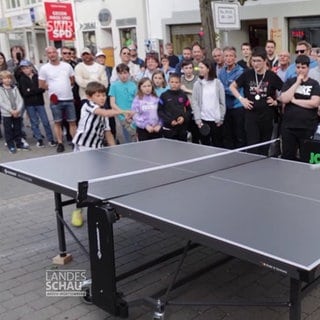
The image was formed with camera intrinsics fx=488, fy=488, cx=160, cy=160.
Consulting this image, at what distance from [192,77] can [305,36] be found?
26.0 feet

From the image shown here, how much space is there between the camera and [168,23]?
57.9 feet

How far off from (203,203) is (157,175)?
2.66ft

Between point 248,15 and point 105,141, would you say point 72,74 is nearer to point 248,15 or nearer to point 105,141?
point 105,141

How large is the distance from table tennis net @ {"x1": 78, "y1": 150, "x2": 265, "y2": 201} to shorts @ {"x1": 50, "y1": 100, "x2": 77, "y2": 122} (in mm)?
5166

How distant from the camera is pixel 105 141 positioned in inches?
216

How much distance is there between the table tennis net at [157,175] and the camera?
3314 millimetres

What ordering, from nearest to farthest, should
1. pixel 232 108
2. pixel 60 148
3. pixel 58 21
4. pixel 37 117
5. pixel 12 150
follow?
pixel 232 108 → pixel 60 148 → pixel 12 150 → pixel 37 117 → pixel 58 21

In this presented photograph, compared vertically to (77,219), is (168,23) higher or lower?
higher

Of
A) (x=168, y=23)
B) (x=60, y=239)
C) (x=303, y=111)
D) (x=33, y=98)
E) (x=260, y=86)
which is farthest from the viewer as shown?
(x=168, y=23)

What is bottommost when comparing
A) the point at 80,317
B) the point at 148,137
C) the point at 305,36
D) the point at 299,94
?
the point at 80,317

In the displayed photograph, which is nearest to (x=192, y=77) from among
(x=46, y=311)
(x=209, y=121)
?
(x=209, y=121)

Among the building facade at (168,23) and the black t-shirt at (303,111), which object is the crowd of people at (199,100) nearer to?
the black t-shirt at (303,111)

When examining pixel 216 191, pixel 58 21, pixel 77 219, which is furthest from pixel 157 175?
pixel 58 21

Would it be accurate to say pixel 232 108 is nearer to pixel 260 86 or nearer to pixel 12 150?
pixel 260 86
